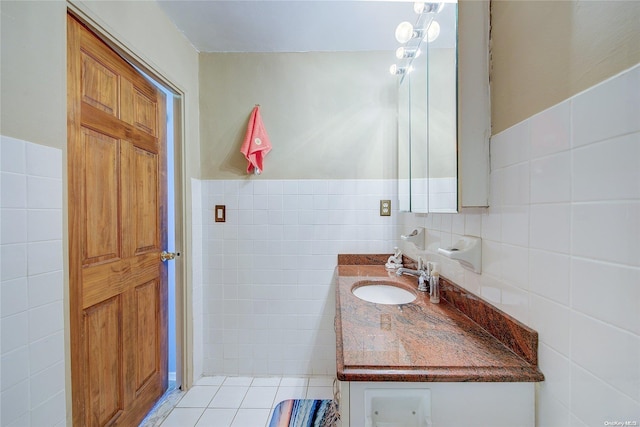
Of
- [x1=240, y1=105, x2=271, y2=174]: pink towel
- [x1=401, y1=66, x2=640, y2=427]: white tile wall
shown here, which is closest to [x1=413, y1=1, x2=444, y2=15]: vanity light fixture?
[x1=401, y1=66, x2=640, y2=427]: white tile wall

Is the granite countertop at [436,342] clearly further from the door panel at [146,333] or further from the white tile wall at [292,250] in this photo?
the door panel at [146,333]

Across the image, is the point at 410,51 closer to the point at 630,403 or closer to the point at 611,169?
the point at 611,169

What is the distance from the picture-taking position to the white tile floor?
142 cm

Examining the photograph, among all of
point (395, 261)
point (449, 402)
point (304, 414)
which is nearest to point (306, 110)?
point (395, 261)

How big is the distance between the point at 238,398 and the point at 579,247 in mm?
1916

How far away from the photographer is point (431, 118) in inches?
43.8

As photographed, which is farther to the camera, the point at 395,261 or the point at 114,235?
the point at 395,261

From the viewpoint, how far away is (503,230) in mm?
750

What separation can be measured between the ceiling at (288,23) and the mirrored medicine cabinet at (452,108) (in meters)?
0.34

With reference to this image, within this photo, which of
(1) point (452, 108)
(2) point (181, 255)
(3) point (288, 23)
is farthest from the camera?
(2) point (181, 255)

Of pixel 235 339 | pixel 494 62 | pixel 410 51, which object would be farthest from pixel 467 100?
pixel 235 339

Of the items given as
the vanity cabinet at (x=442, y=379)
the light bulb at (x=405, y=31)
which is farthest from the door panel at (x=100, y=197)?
the light bulb at (x=405, y=31)

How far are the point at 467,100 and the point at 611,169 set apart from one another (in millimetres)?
473

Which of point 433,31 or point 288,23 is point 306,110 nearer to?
point 288,23
